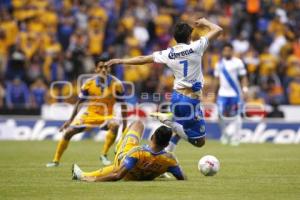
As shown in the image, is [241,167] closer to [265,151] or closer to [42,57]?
[265,151]

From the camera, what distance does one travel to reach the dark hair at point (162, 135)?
481 inches

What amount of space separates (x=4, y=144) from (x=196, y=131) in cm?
1047

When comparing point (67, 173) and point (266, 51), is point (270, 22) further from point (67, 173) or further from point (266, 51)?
point (67, 173)

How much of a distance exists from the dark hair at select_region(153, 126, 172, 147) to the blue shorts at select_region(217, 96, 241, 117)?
11.7 meters

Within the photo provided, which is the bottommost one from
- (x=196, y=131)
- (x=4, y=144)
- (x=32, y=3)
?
(x=4, y=144)

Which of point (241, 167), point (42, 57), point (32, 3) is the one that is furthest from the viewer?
point (32, 3)

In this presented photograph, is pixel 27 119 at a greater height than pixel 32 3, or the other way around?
pixel 32 3

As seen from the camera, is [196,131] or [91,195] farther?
[196,131]

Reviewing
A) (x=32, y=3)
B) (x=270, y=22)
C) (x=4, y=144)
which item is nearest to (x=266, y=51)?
(x=270, y=22)

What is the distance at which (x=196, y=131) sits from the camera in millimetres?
14688

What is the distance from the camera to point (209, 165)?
1371 cm

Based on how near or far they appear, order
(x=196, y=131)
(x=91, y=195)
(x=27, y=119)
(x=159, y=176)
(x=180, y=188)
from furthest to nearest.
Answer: (x=27, y=119) < (x=196, y=131) < (x=159, y=176) < (x=180, y=188) < (x=91, y=195)

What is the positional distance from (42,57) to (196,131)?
15.0 meters

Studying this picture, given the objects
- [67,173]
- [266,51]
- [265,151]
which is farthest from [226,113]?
[67,173]
